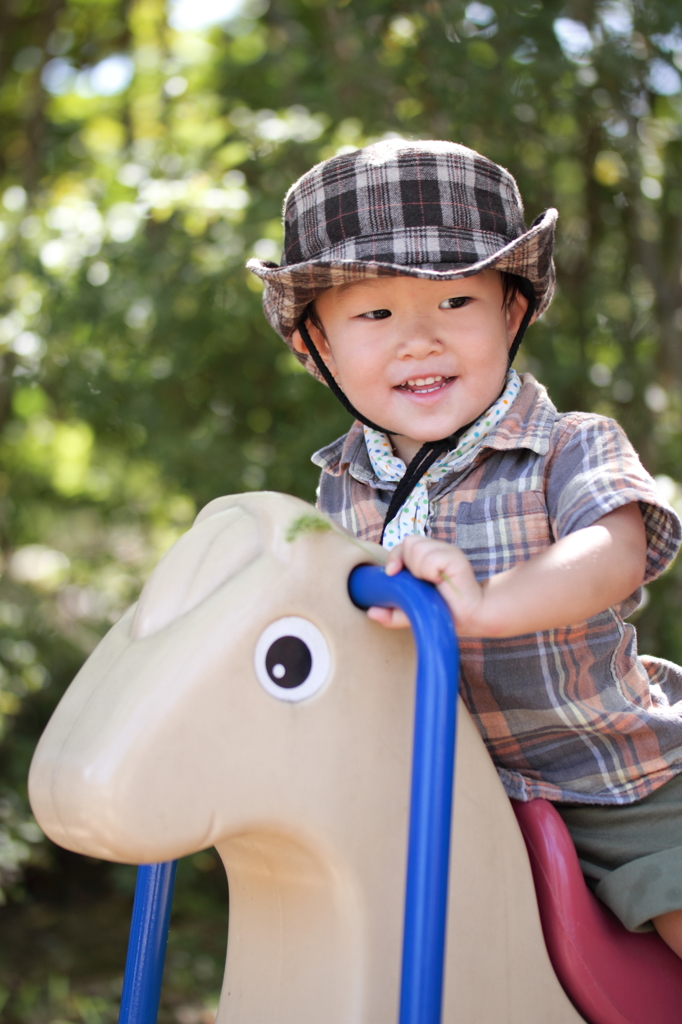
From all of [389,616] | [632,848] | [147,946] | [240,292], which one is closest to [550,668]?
[632,848]

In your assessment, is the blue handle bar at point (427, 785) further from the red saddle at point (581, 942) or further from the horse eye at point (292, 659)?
the red saddle at point (581, 942)

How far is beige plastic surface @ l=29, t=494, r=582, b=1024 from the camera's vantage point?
919 millimetres

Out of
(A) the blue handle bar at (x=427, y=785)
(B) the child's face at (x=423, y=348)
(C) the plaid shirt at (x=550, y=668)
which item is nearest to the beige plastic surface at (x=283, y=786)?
(A) the blue handle bar at (x=427, y=785)

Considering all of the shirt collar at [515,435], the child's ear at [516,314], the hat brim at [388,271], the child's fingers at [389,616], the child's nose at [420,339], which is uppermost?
the hat brim at [388,271]

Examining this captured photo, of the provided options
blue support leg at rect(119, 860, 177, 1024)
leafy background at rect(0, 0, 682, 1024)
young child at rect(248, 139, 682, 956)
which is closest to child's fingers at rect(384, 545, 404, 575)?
young child at rect(248, 139, 682, 956)

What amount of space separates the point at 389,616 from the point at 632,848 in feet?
1.84

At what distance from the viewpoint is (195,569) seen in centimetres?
102

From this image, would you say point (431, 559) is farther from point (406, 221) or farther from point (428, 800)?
point (406, 221)

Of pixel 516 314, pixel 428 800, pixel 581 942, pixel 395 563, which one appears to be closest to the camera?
pixel 428 800

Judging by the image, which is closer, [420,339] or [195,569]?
[195,569]

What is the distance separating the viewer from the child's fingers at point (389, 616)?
1021 millimetres

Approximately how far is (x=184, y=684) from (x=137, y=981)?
22.2 inches

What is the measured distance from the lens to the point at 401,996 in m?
0.88

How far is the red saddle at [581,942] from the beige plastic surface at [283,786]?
0.04 m
